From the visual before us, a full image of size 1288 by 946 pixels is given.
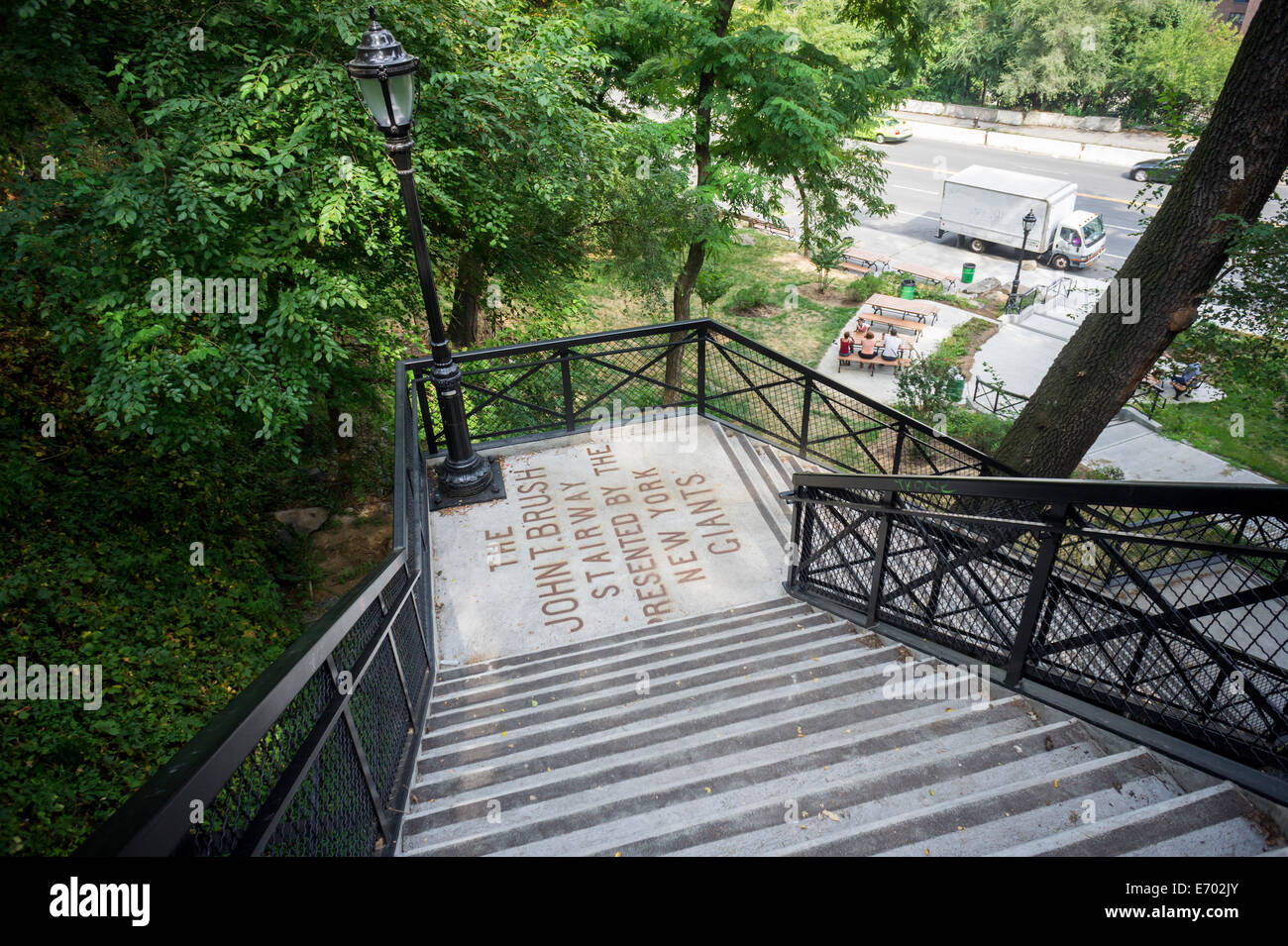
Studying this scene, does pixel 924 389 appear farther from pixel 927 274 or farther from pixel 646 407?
pixel 927 274

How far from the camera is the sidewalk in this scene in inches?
1389

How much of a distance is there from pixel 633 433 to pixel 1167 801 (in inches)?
268

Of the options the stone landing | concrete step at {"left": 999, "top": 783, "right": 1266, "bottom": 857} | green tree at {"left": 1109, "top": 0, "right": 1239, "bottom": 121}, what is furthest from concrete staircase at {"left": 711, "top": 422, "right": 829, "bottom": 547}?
green tree at {"left": 1109, "top": 0, "right": 1239, "bottom": 121}

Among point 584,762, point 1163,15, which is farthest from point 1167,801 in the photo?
point 1163,15

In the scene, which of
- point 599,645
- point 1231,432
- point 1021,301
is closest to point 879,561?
point 599,645

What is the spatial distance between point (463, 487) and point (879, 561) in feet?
14.6

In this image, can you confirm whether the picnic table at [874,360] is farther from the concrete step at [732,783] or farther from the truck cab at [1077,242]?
the concrete step at [732,783]

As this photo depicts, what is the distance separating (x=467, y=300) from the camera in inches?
562

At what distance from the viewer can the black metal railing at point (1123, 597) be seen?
3082 mm

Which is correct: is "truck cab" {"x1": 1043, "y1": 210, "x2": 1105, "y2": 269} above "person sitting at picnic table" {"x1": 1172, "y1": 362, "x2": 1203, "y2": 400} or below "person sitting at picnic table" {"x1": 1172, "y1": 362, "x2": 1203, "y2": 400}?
above

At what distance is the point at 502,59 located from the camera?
949 cm

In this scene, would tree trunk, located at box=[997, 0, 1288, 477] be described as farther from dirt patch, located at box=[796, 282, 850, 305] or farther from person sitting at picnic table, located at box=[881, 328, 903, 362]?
dirt patch, located at box=[796, 282, 850, 305]

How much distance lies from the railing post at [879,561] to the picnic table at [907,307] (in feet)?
61.9

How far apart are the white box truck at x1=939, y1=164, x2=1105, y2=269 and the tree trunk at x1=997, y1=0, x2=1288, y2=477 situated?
738 inches
